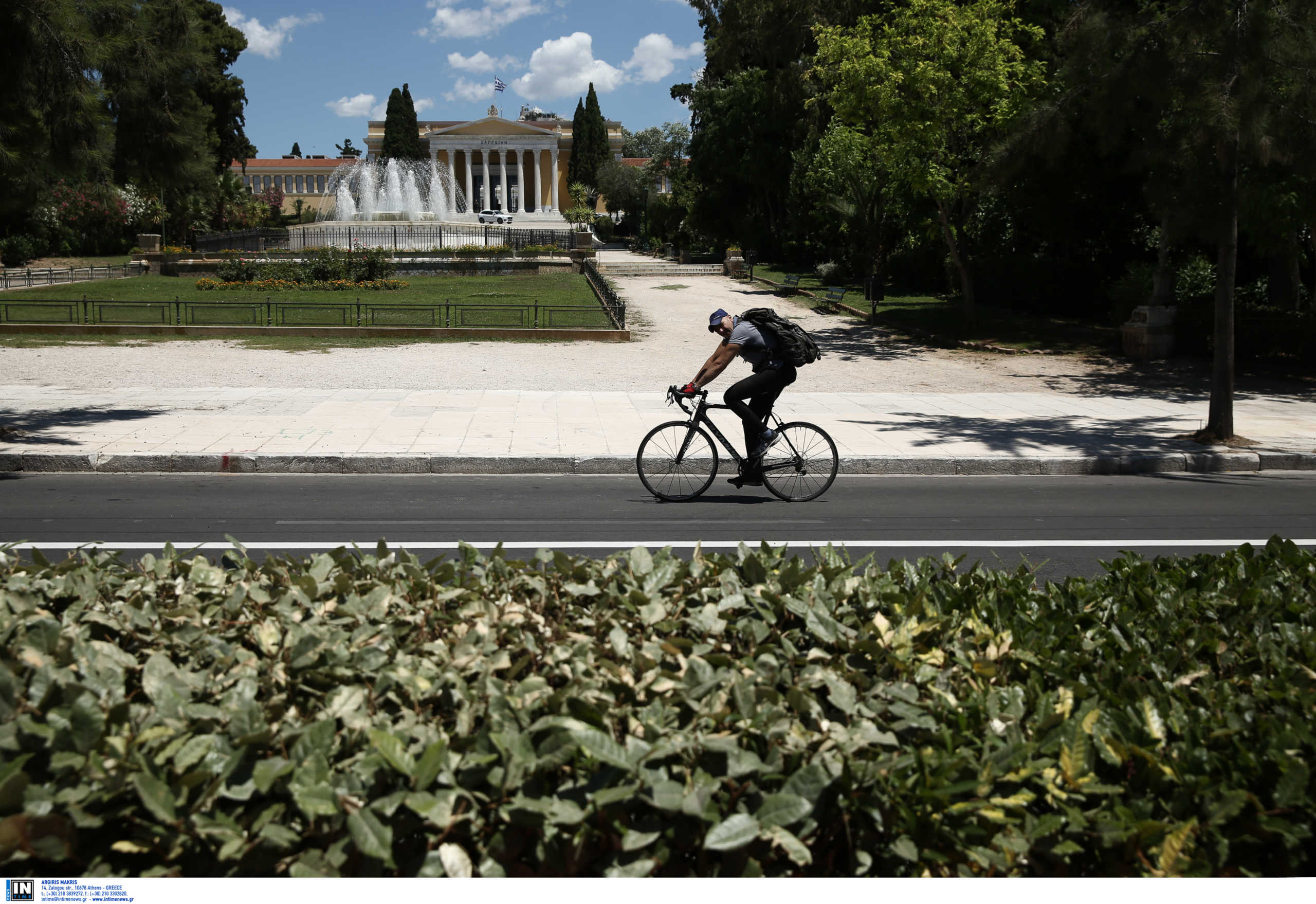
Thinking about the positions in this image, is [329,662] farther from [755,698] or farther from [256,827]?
[755,698]

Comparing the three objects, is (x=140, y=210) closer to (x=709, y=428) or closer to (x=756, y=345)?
(x=709, y=428)

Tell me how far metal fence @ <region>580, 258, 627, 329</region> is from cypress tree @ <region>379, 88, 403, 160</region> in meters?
63.0

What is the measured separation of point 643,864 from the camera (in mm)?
2314

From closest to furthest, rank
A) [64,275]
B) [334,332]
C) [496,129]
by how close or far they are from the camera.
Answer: [334,332]
[64,275]
[496,129]

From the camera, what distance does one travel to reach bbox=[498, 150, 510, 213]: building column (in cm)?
11419

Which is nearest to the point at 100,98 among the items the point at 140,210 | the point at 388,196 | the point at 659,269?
the point at 659,269

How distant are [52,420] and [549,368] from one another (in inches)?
340

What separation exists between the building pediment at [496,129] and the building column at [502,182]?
7.51 ft

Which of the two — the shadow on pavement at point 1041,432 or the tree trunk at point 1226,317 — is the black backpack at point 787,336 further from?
the tree trunk at point 1226,317

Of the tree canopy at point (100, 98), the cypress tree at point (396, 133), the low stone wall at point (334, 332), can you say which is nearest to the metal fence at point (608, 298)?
the low stone wall at point (334, 332)

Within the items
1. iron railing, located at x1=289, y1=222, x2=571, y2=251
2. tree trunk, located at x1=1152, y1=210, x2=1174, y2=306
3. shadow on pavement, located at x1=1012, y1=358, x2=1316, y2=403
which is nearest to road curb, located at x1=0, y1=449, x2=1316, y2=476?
shadow on pavement, located at x1=1012, y1=358, x2=1316, y2=403

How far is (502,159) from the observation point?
373ft

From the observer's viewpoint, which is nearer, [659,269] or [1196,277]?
[1196,277]

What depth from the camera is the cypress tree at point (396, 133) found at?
327ft
